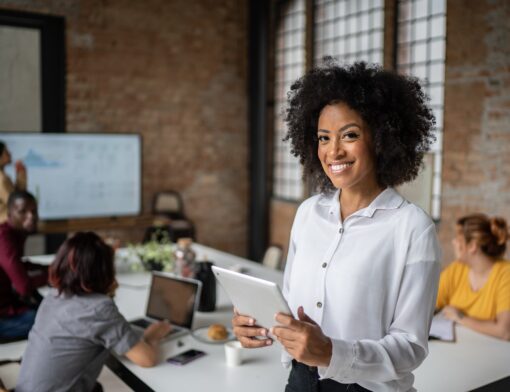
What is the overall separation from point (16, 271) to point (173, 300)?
0.86 metres

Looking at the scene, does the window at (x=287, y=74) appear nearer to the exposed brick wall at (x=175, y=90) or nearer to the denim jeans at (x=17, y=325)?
the exposed brick wall at (x=175, y=90)

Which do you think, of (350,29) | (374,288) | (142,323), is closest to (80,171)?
(350,29)

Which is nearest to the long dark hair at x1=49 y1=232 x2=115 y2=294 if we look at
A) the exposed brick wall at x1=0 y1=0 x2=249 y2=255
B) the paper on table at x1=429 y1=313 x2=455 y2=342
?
the paper on table at x1=429 y1=313 x2=455 y2=342

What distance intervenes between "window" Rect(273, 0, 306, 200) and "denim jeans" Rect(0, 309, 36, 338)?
4644 millimetres

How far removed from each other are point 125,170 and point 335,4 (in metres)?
3.14

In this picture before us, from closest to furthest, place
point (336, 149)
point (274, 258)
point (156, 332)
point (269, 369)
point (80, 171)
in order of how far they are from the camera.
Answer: point (336, 149) → point (269, 369) → point (156, 332) → point (274, 258) → point (80, 171)

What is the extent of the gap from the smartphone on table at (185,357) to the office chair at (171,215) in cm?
421

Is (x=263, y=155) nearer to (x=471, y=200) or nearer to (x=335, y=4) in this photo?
(x=335, y=4)

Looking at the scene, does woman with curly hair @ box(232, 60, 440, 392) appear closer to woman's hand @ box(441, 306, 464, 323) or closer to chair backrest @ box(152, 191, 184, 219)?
woman's hand @ box(441, 306, 464, 323)

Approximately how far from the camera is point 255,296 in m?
1.42

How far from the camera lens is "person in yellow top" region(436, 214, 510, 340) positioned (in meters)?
2.68

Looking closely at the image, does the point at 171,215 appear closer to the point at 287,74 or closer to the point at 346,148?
the point at 287,74

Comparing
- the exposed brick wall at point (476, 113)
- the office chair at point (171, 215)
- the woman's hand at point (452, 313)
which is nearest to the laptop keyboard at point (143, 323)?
the woman's hand at point (452, 313)

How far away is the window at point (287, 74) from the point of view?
7.14 meters
